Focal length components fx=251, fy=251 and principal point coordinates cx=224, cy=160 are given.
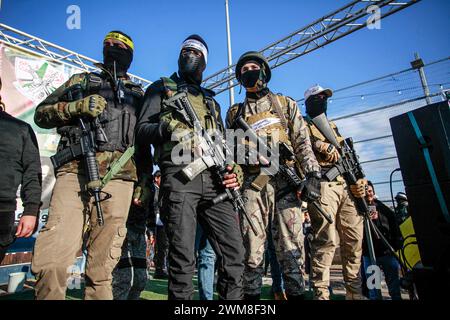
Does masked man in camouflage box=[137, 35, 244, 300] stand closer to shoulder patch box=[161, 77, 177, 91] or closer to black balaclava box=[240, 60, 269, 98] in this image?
shoulder patch box=[161, 77, 177, 91]

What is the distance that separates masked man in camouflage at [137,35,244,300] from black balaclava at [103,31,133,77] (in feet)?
1.57

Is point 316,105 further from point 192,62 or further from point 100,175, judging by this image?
point 100,175

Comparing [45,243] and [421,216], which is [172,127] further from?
[421,216]

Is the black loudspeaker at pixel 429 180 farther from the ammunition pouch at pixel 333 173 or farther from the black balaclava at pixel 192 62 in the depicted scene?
the black balaclava at pixel 192 62

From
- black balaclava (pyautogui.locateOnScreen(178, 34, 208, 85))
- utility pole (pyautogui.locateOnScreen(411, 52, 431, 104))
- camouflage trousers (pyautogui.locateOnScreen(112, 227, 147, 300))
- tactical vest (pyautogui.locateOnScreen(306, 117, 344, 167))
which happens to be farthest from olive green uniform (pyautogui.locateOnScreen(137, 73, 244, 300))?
utility pole (pyautogui.locateOnScreen(411, 52, 431, 104))

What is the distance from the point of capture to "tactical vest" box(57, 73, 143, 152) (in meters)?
2.27

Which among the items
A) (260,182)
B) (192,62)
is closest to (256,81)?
(192,62)

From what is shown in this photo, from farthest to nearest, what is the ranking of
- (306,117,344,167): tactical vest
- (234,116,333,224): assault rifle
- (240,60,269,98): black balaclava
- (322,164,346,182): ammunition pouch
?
1. (306,117,344,167): tactical vest
2. (322,164,346,182): ammunition pouch
3. (240,60,269,98): black balaclava
4. (234,116,333,224): assault rifle

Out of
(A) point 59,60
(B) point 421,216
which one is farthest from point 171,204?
(A) point 59,60

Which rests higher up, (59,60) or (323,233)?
(59,60)

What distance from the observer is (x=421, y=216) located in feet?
5.94

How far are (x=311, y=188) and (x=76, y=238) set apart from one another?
86.0 inches

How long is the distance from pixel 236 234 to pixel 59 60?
764 centimetres

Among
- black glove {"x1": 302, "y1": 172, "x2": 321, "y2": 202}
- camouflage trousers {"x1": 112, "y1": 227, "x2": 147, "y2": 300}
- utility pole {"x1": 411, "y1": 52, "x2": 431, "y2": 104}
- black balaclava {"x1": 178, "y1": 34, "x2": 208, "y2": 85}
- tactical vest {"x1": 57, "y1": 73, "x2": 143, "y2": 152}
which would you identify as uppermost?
utility pole {"x1": 411, "y1": 52, "x2": 431, "y2": 104}
